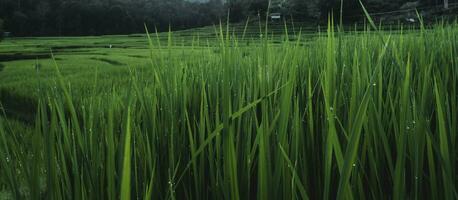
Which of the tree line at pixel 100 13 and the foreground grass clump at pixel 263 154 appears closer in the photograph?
the foreground grass clump at pixel 263 154

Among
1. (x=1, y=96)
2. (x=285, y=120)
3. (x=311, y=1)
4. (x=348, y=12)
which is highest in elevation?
(x=311, y=1)

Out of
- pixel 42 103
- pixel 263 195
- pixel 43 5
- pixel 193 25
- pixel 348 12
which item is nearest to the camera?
pixel 263 195

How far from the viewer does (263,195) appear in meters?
0.56

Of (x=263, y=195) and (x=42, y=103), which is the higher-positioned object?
(x=42, y=103)

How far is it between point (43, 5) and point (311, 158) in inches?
2240

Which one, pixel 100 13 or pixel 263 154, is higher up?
pixel 100 13

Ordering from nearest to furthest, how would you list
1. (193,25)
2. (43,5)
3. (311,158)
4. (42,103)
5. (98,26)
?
(42,103)
(311,158)
(43,5)
(98,26)
(193,25)

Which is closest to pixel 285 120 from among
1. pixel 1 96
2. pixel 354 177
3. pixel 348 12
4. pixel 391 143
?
pixel 354 177

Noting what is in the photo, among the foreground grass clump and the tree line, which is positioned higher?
the tree line

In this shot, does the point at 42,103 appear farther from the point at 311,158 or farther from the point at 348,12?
the point at 348,12

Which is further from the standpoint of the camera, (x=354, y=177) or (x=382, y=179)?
(x=382, y=179)

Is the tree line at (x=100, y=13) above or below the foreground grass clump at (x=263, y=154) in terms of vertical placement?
above

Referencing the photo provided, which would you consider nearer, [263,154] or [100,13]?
[263,154]

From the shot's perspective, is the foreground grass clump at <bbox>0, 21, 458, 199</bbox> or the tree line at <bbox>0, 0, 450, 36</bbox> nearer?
the foreground grass clump at <bbox>0, 21, 458, 199</bbox>
